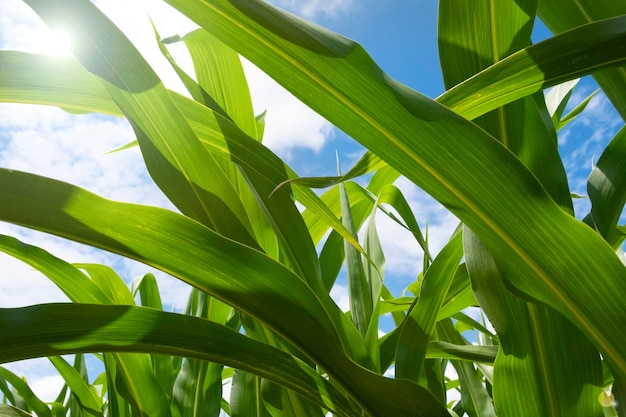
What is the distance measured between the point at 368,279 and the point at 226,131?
266 millimetres

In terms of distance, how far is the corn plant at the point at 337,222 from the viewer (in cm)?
35

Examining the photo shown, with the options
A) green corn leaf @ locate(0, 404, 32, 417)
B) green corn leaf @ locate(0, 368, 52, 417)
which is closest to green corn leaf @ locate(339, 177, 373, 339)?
green corn leaf @ locate(0, 404, 32, 417)

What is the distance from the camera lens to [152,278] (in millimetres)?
895

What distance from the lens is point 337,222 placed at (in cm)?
50

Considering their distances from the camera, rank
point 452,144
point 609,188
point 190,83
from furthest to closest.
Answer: point 190,83 < point 609,188 < point 452,144

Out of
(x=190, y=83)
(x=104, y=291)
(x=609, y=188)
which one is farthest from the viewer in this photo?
(x=104, y=291)

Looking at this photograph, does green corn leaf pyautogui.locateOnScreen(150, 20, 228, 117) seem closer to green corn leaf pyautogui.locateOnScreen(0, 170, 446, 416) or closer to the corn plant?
the corn plant

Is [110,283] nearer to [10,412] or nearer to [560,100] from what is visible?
[10,412]

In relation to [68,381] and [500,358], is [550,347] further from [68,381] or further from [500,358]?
[68,381]

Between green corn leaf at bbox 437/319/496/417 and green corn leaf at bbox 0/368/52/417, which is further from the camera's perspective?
green corn leaf at bbox 0/368/52/417

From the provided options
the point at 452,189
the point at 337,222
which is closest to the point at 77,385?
the point at 337,222

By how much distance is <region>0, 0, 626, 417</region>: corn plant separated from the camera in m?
0.35

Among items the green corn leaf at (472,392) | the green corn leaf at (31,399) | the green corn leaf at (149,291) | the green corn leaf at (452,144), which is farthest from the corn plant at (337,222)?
the green corn leaf at (31,399)

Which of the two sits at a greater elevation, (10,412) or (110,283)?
(110,283)
